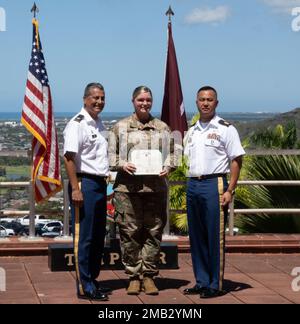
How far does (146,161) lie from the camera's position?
7988 millimetres

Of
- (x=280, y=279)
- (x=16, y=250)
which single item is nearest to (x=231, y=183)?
(x=280, y=279)

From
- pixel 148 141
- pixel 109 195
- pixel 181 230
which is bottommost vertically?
pixel 181 230

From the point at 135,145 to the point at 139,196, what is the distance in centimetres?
44

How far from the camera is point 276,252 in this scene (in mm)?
10703

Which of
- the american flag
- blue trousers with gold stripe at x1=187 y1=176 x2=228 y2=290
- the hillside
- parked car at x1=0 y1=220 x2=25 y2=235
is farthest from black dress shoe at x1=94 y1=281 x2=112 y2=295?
the hillside

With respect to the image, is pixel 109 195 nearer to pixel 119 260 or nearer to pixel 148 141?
pixel 119 260

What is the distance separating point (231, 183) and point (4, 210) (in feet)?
11.0

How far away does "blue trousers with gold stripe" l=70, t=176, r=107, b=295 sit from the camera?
7941mm

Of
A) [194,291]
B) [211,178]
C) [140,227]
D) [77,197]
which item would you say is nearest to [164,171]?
[211,178]

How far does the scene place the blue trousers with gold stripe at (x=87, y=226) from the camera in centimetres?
794

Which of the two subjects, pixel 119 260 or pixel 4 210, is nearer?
pixel 119 260
